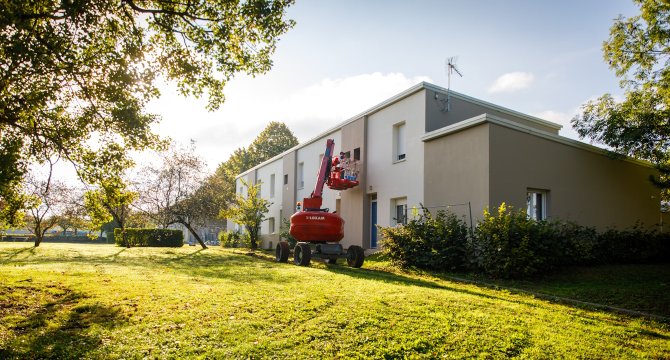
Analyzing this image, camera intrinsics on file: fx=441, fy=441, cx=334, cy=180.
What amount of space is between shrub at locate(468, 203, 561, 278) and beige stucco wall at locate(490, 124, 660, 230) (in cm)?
214

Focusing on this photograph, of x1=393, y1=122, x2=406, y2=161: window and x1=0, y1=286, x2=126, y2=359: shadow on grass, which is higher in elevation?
x1=393, y1=122, x2=406, y2=161: window

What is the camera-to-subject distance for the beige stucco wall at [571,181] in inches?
537

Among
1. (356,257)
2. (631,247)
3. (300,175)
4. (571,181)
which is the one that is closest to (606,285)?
(631,247)

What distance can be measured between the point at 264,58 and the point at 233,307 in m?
5.66

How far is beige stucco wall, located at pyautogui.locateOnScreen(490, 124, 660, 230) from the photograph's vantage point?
13.6m

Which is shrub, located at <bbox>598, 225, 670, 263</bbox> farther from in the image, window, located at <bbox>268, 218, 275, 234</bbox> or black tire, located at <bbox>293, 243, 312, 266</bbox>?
window, located at <bbox>268, 218, 275, 234</bbox>

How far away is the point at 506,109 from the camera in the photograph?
61.4 ft

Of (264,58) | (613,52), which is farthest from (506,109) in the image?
(264,58)

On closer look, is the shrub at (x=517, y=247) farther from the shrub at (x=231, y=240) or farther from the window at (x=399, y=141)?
the shrub at (x=231, y=240)

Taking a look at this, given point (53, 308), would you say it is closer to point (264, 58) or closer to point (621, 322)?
point (264, 58)

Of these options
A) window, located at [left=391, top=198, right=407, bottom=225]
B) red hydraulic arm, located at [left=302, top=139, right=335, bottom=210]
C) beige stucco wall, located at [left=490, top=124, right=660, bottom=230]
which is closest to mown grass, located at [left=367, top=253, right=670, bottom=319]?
beige stucco wall, located at [left=490, top=124, right=660, bottom=230]

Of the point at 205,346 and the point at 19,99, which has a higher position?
the point at 19,99

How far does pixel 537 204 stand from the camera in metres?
14.8

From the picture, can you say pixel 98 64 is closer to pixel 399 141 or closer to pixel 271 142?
pixel 399 141
